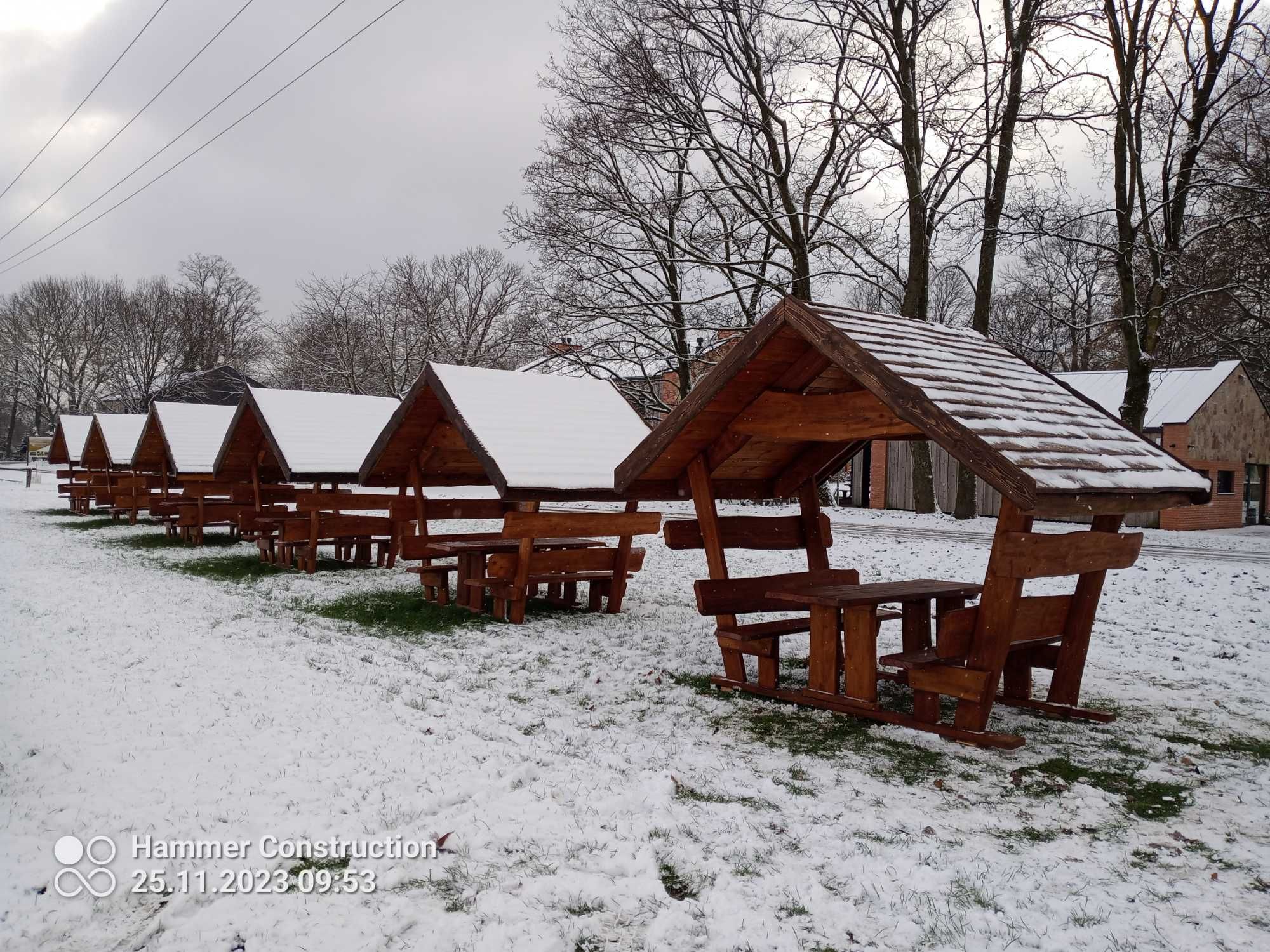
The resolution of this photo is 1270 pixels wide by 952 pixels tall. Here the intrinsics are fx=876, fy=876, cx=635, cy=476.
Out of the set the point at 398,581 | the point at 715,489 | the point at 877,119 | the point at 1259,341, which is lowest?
the point at 398,581

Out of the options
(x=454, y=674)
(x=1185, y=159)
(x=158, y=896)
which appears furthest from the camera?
(x=1185, y=159)

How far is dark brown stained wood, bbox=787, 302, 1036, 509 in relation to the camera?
189 inches

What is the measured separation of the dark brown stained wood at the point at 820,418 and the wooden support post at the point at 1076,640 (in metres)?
1.63

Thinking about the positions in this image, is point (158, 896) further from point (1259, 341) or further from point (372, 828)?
point (1259, 341)

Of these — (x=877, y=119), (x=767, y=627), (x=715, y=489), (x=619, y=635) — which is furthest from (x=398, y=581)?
(x=877, y=119)

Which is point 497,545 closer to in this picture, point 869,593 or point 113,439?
point 869,593

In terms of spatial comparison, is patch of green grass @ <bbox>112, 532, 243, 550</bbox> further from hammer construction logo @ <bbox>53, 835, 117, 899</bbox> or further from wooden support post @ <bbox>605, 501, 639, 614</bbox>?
hammer construction logo @ <bbox>53, 835, 117, 899</bbox>

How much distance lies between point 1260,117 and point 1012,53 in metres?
4.88

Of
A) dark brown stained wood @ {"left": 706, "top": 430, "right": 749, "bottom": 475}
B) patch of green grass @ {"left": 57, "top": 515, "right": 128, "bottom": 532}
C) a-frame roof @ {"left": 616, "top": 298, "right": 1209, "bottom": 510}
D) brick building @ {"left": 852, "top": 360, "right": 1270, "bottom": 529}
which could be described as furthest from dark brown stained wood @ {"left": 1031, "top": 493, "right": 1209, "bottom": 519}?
patch of green grass @ {"left": 57, "top": 515, "right": 128, "bottom": 532}

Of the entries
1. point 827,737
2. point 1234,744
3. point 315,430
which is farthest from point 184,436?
point 1234,744

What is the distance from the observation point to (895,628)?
31.3 feet

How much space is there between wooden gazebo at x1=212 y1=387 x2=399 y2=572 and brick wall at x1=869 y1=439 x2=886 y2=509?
19363 millimetres

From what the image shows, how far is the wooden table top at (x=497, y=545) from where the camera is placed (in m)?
10.5

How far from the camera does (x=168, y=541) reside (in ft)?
63.0
